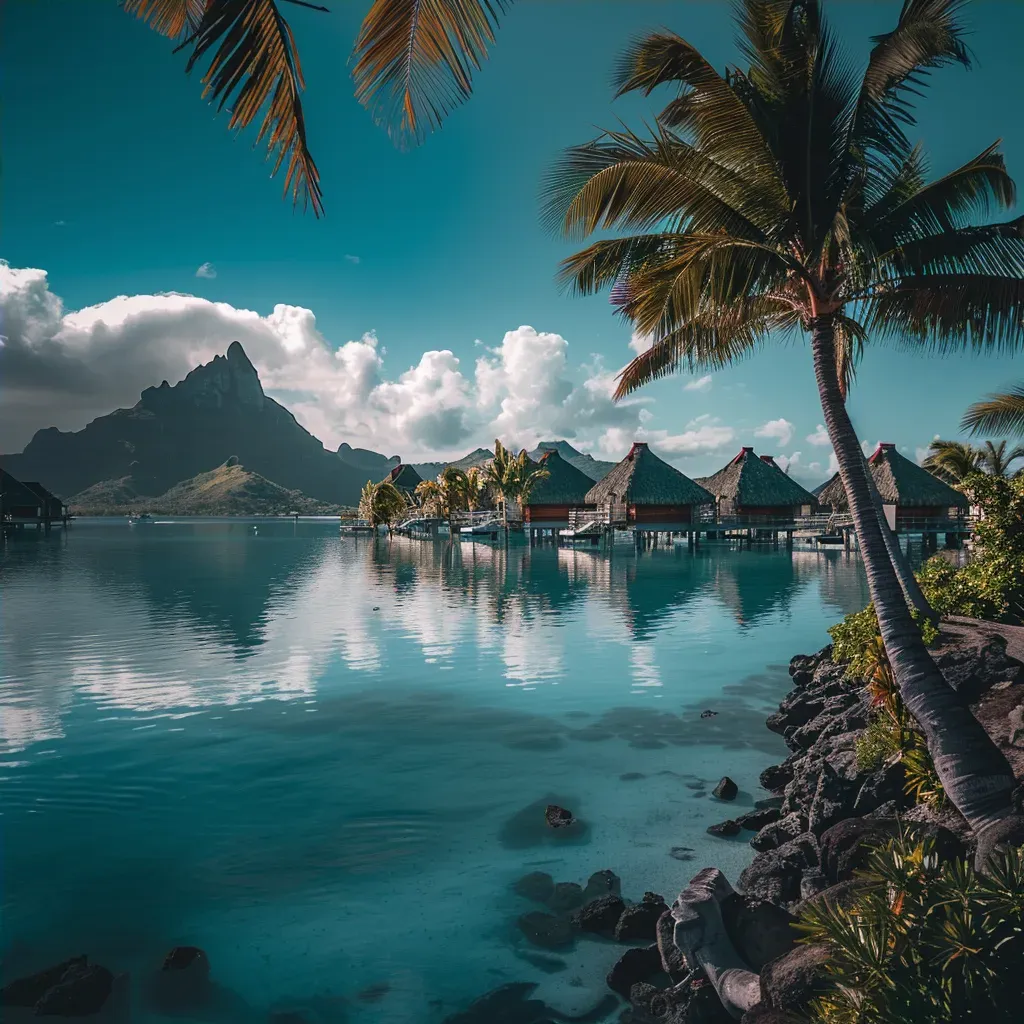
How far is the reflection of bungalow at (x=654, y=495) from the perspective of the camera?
54.4 meters

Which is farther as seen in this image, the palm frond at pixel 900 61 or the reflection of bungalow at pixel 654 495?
the reflection of bungalow at pixel 654 495

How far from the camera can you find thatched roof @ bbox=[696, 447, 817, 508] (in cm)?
5578

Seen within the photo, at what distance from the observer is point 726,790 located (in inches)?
332

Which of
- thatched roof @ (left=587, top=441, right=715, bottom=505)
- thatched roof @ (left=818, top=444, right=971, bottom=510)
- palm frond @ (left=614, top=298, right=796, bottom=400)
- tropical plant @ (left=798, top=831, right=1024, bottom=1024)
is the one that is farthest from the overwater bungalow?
tropical plant @ (left=798, top=831, right=1024, bottom=1024)

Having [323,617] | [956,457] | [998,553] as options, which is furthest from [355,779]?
[956,457]

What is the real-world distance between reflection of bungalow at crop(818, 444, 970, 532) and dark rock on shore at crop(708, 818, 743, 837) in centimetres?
4467

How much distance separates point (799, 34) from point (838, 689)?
8.51m

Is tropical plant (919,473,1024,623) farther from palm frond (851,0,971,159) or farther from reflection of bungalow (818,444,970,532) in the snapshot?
reflection of bungalow (818,444,970,532)

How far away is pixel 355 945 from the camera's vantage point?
569cm

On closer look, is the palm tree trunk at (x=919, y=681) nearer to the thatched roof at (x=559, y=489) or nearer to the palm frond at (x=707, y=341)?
the palm frond at (x=707, y=341)

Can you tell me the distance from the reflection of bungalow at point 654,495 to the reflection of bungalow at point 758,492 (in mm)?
2078

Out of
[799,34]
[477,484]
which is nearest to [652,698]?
[799,34]

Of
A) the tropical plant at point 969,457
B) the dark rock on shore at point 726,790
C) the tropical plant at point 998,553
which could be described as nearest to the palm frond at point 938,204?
the tropical plant at point 998,553

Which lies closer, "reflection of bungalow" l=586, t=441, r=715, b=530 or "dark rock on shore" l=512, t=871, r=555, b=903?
"dark rock on shore" l=512, t=871, r=555, b=903
